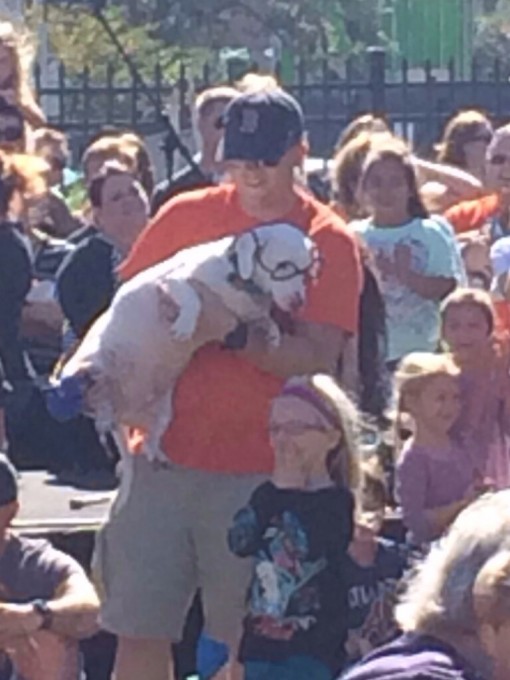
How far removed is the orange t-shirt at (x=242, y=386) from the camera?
6301 millimetres

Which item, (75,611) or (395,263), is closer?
(75,611)

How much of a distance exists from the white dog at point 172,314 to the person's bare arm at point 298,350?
3 cm

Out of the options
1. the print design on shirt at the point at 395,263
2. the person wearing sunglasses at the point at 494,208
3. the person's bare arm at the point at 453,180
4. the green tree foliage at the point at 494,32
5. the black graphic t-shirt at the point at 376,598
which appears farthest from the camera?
the green tree foliage at the point at 494,32

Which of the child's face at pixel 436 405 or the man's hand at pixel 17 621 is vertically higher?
the child's face at pixel 436 405

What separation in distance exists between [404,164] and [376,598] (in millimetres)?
1789

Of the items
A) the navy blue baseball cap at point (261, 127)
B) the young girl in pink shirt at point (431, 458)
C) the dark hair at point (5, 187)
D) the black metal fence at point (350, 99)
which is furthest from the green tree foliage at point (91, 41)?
the navy blue baseball cap at point (261, 127)

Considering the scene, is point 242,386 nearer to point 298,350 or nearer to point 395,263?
point 298,350

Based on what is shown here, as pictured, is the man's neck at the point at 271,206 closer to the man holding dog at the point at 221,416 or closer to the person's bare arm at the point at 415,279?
the man holding dog at the point at 221,416

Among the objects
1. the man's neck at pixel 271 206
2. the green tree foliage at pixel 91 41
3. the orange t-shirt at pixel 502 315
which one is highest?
the man's neck at pixel 271 206

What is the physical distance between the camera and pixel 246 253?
6.27 m

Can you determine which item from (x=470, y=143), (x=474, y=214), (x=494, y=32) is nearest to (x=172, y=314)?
(x=474, y=214)

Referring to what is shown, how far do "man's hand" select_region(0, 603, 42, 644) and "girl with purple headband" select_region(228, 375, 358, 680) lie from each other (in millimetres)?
538

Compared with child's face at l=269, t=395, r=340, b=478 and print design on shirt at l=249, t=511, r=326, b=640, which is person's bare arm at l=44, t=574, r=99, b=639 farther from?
child's face at l=269, t=395, r=340, b=478

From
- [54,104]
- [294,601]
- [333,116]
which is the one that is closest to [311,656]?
[294,601]
